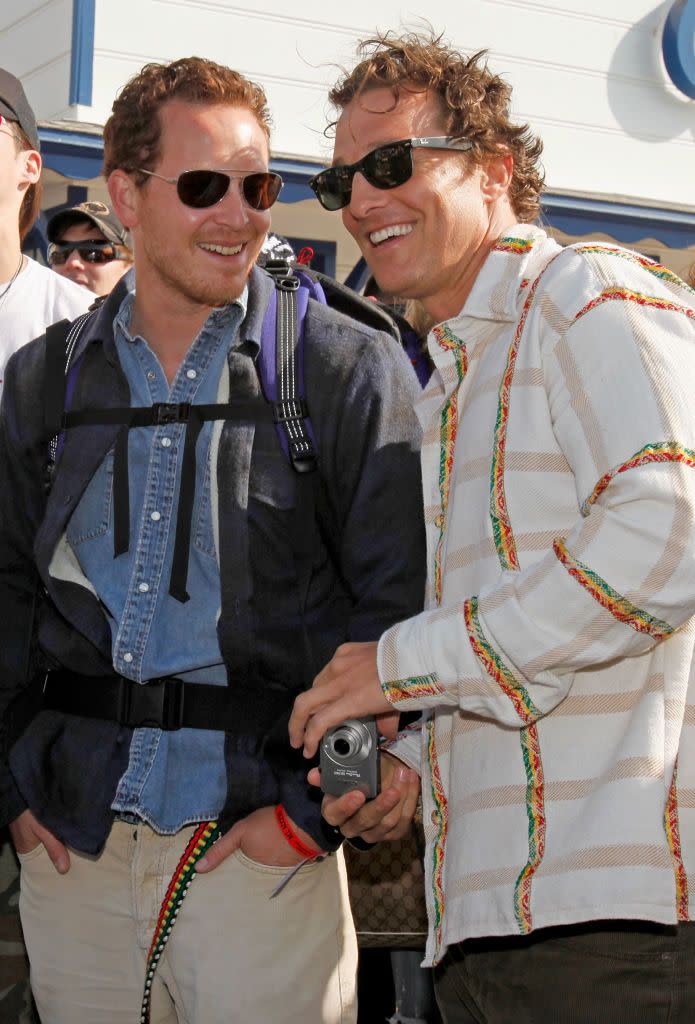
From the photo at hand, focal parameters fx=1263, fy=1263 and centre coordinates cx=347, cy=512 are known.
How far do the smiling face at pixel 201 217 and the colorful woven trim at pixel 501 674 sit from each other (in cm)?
128

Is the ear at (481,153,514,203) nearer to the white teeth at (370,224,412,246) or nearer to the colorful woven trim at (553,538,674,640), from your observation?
the white teeth at (370,224,412,246)

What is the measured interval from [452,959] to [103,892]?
2.96 ft

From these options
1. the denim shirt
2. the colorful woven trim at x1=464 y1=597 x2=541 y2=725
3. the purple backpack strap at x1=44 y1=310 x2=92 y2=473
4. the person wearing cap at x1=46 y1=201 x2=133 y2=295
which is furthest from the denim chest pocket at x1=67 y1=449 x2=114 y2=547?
the person wearing cap at x1=46 y1=201 x2=133 y2=295

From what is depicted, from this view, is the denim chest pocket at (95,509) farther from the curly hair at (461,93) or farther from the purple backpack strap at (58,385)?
the curly hair at (461,93)

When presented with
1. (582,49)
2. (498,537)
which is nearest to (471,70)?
(498,537)

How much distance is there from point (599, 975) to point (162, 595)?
1.24 metres

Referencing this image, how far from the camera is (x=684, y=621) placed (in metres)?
1.88

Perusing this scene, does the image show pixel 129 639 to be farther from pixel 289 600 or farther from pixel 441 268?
pixel 441 268

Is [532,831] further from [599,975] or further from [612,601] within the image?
[612,601]

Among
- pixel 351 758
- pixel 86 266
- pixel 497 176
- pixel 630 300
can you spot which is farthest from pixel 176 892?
pixel 86 266

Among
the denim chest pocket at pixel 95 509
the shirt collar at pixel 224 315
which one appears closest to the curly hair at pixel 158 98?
the shirt collar at pixel 224 315

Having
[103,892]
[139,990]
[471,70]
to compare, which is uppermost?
[471,70]

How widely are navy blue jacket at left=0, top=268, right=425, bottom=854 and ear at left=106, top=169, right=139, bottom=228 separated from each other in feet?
1.51

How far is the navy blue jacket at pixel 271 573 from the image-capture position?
2.65 metres
